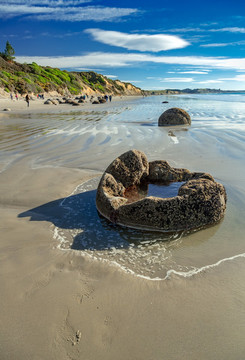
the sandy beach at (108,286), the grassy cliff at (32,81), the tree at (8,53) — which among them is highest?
the tree at (8,53)

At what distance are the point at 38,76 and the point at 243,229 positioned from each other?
169 ft

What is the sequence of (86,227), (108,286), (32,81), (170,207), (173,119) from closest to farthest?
(108,286), (170,207), (86,227), (173,119), (32,81)

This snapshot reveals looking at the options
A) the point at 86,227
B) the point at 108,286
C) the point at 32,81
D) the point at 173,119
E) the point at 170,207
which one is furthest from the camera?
the point at 32,81

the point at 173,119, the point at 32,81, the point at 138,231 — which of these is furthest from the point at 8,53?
the point at 138,231

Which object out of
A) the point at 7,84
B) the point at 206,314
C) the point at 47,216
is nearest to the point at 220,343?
the point at 206,314

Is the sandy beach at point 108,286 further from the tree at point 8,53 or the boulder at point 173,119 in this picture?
the tree at point 8,53

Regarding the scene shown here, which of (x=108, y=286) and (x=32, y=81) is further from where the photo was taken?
(x=32, y=81)

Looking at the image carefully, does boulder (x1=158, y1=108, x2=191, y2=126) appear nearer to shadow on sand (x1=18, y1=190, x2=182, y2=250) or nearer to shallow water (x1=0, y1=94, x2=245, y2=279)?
shallow water (x1=0, y1=94, x2=245, y2=279)

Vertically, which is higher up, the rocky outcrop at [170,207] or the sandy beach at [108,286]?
the rocky outcrop at [170,207]

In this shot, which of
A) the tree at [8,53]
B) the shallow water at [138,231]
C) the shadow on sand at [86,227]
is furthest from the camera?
the tree at [8,53]

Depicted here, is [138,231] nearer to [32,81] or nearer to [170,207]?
[170,207]

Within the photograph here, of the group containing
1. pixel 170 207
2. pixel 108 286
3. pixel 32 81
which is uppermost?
pixel 32 81

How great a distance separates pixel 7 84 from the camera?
3325 cm

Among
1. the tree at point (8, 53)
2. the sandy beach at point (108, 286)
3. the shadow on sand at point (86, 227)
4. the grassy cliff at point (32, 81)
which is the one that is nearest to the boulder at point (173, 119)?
the sandy beach at point (108, 286)
